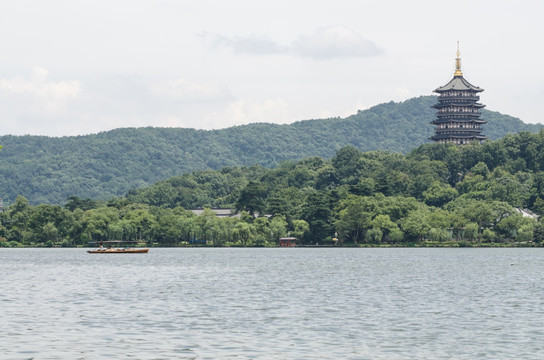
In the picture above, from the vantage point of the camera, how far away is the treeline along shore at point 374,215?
438 ft

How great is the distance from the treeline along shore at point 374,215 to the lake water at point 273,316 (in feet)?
199

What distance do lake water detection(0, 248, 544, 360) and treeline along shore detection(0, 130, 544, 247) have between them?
199 feet

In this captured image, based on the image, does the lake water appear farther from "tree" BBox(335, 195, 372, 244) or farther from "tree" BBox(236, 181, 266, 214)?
"tree" BBox(236, 181, 266, 214)

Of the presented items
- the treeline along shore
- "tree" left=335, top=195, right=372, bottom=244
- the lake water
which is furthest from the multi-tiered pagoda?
the lake water

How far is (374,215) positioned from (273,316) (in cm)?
9718

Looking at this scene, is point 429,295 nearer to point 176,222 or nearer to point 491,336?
point 491,336

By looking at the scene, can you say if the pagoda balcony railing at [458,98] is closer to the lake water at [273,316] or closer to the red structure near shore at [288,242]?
the red structure near shore at [288,242]

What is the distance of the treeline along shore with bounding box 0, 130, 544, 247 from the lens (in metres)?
134

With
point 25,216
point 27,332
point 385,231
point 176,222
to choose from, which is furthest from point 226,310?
point 25,216

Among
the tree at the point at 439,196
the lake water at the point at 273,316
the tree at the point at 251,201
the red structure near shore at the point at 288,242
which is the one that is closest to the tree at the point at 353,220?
the red structure near shore at the point at 288,242

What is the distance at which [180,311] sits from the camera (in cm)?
4400

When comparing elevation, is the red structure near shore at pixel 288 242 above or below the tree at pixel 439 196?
below

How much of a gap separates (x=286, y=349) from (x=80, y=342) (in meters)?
7.81

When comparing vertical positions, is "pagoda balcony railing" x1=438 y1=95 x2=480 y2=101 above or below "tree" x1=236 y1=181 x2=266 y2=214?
above
